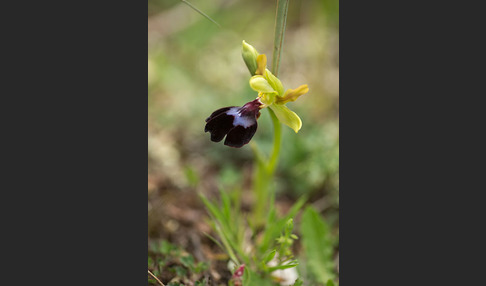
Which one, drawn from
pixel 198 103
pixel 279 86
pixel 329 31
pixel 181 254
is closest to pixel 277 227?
pixel 181 254

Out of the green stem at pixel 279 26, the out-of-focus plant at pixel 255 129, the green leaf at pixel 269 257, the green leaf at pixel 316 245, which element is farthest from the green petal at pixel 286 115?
the green leaf at pixel 316 245

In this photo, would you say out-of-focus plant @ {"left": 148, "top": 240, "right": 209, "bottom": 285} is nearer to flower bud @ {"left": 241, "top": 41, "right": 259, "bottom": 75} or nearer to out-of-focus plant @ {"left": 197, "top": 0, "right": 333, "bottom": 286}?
out-of-focus plant @ {"left": 197, "top": 0, "right": 333, "bottom": 286}

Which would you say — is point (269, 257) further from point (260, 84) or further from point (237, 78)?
point (237, 78)

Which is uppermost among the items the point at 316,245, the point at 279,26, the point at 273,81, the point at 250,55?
the point at 279,26

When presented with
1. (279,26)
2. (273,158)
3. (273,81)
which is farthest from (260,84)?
(273,158)

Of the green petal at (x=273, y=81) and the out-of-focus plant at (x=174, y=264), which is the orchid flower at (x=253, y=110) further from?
the out-of-focus plant at (x=174, y=264)
